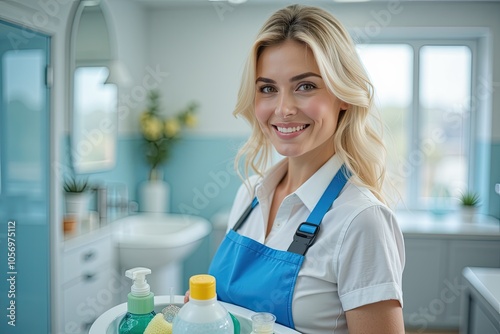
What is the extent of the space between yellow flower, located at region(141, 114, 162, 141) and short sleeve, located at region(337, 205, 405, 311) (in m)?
2.57

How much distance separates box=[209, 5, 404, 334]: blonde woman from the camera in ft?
3.00

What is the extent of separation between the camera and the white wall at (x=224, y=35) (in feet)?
10.9

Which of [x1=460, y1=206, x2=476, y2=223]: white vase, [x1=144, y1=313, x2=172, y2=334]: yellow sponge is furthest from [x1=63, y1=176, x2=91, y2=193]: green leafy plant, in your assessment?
[x1=460, y1=206, x2=476, y2=223]: white vase

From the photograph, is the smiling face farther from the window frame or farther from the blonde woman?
the window frame

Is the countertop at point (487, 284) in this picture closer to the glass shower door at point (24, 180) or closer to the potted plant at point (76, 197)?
the glass shower door at point (24, 180)

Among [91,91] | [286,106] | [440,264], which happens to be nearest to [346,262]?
[286,106]

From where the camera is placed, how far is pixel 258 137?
51.4 inches

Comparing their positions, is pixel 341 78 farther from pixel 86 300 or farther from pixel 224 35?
pixel 224 35

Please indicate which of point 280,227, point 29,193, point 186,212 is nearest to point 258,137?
point 280,227

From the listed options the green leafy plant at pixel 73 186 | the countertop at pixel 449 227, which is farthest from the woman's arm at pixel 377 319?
the countertop at pixel 449 227

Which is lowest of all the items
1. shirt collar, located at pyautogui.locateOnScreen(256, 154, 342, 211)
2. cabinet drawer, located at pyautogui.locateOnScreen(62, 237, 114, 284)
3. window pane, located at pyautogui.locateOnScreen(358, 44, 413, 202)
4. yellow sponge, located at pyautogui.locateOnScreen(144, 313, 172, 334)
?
cabinet drawer, located at pyautogui.locateOnScreen(62, 237, 114, 284)

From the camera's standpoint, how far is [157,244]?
2.53m

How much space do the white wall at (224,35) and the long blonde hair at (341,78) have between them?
2.39 m

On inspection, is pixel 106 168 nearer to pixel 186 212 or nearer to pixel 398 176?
pixel 186 212
